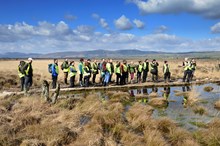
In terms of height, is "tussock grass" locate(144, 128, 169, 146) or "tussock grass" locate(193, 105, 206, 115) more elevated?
"tussock grass" locate(144, 128, 169, 146)

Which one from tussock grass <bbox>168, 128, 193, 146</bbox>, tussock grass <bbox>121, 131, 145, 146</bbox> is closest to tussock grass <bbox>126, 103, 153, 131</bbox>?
tussock grass <bbox>168, 128, 193, 146</bbox>

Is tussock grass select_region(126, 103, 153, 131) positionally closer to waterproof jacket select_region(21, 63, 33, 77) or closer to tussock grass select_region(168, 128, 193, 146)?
tussock grass select_region(168, 128, 193, 146)

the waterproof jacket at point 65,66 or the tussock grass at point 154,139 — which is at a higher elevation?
the waterproof jacket at point 65,66

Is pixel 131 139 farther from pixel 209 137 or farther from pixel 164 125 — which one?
pixel 209 137

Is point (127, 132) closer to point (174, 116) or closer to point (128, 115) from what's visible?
point (128, 115)

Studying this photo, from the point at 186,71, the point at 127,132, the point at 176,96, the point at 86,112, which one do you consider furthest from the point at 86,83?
the point at 127,132

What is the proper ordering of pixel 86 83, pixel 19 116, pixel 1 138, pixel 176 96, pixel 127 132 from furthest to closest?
pixel 86 83 → pixel 176 96 → pixel 19 116 → pixel 127 132 → pixel 1 138

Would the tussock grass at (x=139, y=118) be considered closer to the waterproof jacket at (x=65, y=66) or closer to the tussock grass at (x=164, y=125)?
the tussock grass at (x=164, y=125)

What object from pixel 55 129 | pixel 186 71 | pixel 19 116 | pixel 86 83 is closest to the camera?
pixel 55 129

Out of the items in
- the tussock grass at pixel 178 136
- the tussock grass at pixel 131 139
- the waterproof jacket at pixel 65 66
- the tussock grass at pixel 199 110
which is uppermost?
the waterproof jacket at pixel 65 66

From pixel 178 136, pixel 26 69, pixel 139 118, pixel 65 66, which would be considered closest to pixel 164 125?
pixel 139 118

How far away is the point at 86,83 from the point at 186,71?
26.4 feet

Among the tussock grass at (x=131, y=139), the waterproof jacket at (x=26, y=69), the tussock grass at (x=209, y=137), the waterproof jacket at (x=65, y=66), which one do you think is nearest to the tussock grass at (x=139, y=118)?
the tussock grass at (x=131, y=139)

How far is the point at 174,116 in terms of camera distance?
508 inches
